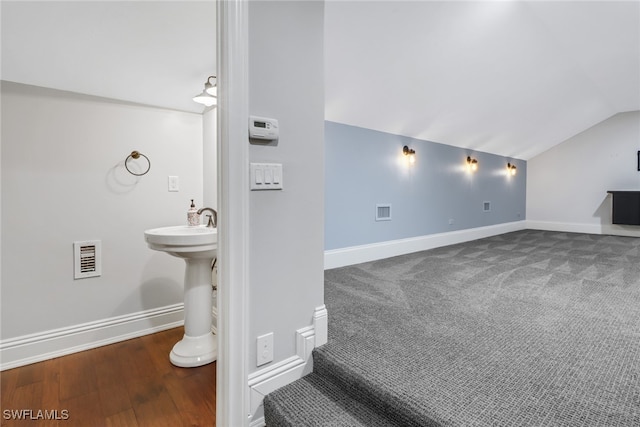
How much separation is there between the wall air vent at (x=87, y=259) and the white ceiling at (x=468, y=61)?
2.29 m

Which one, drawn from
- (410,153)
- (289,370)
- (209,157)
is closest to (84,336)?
(209,157)

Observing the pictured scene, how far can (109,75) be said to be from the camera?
192 centimetres

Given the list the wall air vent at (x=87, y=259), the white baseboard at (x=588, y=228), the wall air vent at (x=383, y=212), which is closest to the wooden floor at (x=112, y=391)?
the wall air vent at (x=87, y=259)

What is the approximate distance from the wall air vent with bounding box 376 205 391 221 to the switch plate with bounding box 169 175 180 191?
2201mm

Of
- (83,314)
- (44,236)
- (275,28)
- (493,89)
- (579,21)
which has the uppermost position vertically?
(579,21)

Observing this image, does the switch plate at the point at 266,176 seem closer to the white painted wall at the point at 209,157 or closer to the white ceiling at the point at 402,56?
the white ceiling at the point at 402,56

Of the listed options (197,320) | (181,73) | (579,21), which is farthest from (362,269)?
(579,21)

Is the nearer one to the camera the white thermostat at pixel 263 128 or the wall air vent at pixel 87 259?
the white thermostat at pixel 263 128

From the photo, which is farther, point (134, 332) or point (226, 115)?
point (134, 332)

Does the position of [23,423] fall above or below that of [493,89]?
below

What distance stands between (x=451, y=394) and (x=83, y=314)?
8.07 feet

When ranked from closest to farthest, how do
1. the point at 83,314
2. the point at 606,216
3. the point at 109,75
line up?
the point at 109,75 → the point at 83,314 → the point at 606,216

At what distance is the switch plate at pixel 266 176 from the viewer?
127 cm

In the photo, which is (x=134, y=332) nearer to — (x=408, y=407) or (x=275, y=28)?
(x=408, y=407)
